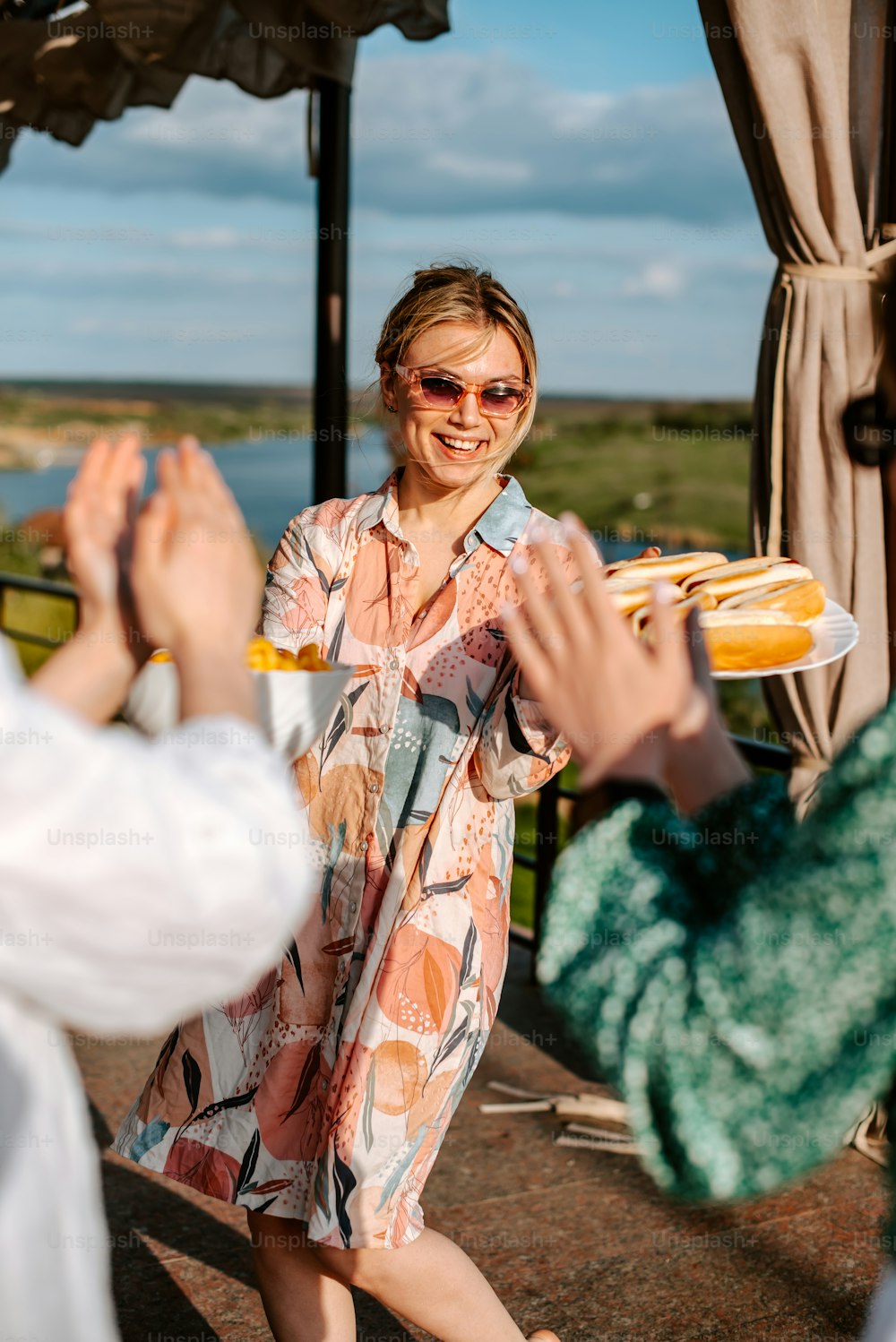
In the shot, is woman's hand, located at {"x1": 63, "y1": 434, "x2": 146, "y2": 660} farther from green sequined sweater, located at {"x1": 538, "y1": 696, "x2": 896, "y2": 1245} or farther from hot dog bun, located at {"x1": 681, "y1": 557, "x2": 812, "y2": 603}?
hot dog bun, located at {"x1": 681, "y1": 557, "x2": 812, "y2": 603}

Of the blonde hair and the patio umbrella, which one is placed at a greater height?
the patio umbrella

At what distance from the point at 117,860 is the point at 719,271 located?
5871 centimetres

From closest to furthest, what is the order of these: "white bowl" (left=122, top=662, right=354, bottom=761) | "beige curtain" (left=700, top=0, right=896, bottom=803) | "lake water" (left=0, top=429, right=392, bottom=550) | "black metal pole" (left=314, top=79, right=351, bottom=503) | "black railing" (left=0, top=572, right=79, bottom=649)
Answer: "white bowl" (left=122, top=662, right=354, bottom=761) → "beige curtain" (left=700, top=0, right=896, bottom=803) → "black metal pole" (left=314, top=79, right=351, bottom=503) → "black railing" (left=0, top=572, right=79, bottom=649) → "lake water" (left=0, top=429, right=392, bottom=550)

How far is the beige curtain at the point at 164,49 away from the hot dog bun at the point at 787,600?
3.07m

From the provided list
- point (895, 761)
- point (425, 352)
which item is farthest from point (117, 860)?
point (425, 352)

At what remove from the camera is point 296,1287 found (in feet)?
7.53

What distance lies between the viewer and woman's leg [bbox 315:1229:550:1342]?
7.35 ft

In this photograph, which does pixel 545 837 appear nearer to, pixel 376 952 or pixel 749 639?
pixel 376 952

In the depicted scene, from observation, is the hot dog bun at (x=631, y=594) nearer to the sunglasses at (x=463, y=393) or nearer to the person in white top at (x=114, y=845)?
the sunglasses at (x=463, y=393)

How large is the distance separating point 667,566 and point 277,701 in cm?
87

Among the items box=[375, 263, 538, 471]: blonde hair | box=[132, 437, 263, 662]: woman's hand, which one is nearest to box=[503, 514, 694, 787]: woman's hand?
box=[132, 437, 263, 662]: woman's hand

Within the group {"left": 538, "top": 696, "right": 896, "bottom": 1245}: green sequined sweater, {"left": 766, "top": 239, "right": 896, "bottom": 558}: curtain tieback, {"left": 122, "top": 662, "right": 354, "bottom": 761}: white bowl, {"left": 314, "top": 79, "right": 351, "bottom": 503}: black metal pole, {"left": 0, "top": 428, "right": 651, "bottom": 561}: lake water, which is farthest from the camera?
{"left": 0, "top": 428, "right": 651, "bottom": 561}: lake water

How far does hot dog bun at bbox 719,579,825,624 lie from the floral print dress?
416 millimetres

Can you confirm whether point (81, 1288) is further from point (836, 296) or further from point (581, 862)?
point (836, 296)
